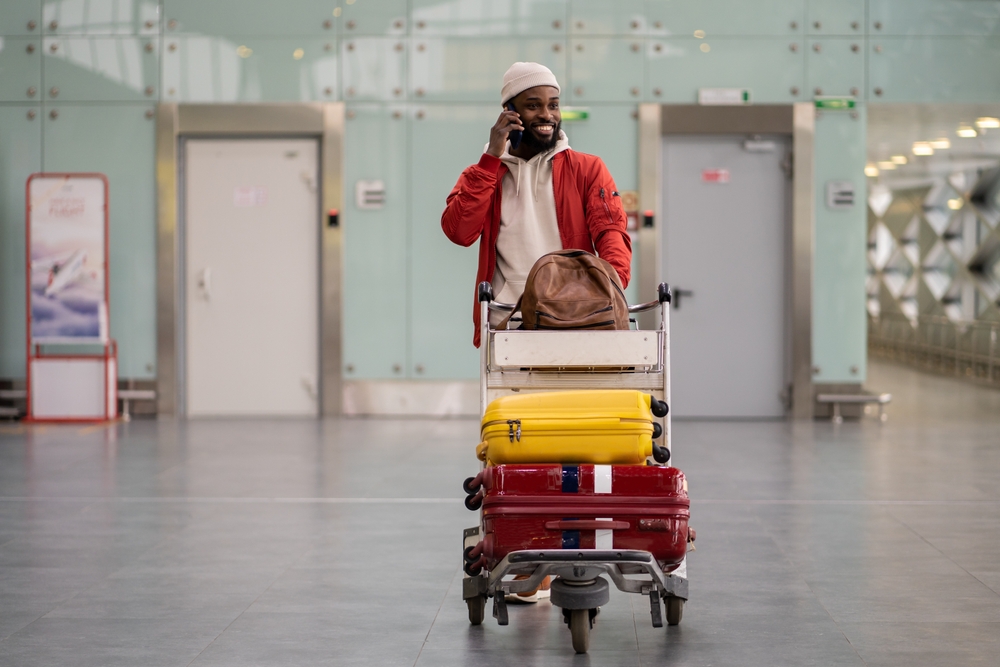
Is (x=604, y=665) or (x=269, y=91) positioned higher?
(x=269, y=91)

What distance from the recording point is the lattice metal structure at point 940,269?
626 inches

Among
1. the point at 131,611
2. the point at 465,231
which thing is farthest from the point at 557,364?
the point at 131,611

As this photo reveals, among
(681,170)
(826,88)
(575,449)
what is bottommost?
(575,449)

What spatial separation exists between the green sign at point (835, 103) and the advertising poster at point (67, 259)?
6.03 meters

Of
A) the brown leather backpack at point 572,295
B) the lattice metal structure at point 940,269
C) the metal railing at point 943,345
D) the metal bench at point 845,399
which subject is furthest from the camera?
the lattice metal structure at point 940,269

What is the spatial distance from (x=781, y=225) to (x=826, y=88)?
1212 mm

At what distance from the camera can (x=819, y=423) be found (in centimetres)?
963

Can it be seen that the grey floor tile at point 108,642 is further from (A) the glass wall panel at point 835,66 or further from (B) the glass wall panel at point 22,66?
(A) the glass wall panel at point 835,66

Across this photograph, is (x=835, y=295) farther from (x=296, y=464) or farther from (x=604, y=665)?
(x=604, y=665)

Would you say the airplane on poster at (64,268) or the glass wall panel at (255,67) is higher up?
the glass wall panel at (255,67)

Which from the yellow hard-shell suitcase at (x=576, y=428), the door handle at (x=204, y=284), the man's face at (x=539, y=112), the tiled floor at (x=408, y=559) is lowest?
the tiled floor at (x=408, y=559)

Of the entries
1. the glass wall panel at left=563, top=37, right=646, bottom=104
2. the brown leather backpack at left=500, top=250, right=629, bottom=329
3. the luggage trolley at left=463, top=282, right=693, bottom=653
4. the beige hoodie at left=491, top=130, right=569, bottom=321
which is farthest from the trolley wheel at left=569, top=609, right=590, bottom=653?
the glass wall panel at left=563, top=37, right=646, bottom=104

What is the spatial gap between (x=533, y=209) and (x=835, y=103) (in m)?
6.86

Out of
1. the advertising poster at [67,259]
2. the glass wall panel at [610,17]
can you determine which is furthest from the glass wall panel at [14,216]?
the glass wall panel at [610,17]
